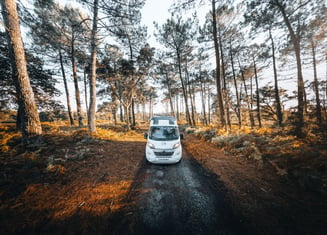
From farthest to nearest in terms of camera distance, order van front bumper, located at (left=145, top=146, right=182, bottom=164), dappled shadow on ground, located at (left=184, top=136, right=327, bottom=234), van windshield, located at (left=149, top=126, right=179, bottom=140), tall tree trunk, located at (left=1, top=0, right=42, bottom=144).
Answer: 1. van windshield, located at (left=149, top=126, right=179, bottom=140)
2. van front bumper, located at (left=145, top=146, right=182, bottom=164)
3. tall tree trunk, located at (left=1, top=0, right=42, bottom=144)
4. dappled shadow on ground, located at (left=184, top=136, right=327, bottom=234)

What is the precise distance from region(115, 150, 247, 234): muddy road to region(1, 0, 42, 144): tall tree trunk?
488 cm

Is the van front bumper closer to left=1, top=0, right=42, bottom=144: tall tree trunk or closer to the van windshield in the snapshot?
the van windshield

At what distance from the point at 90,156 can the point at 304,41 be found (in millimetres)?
16821

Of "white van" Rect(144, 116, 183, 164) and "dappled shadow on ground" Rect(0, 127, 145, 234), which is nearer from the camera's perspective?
"dappled shadow on ground" Rect(0, 127, 145, 234)

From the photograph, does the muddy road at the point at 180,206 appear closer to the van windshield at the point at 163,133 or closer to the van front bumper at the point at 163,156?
the van front bumper at the point at 163,156

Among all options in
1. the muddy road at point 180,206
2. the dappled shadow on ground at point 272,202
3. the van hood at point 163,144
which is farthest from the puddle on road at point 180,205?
the van hood at point 163,144

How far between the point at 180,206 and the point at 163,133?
3.16 meters

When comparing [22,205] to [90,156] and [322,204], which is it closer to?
[90,156]

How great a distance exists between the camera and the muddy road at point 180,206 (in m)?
2.10

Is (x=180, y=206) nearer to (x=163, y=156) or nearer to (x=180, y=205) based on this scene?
(x=180, y=205)

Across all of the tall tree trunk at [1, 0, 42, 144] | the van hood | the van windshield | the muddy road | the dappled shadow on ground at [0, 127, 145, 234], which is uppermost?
the tall tree trunk at [1, 0, 42, 144]

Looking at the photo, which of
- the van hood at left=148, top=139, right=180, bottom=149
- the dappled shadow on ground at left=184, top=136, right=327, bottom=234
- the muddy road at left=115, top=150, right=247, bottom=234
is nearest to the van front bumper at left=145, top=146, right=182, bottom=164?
the van hood at left=148, top=139, right=180, bottom=149

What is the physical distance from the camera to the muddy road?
6.89ft

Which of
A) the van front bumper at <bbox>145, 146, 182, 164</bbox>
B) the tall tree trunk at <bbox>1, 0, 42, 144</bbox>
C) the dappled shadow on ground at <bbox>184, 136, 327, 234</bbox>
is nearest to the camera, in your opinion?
the dappled shadow on ground at <bbox>184, 136, 327, 234</bbox>
